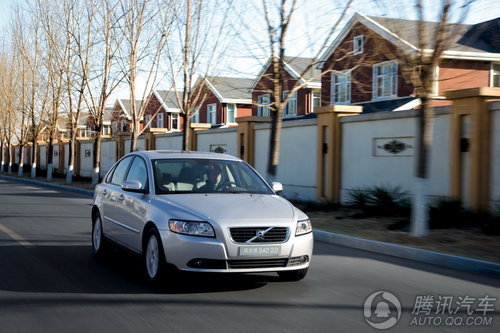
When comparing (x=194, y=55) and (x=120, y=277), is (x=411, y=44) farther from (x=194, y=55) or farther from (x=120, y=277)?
(x=194, y=55)

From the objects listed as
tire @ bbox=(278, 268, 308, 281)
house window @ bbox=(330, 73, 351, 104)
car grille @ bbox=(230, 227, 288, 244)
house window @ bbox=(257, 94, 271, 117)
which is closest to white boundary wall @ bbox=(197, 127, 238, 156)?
house window @ bbox=(330, 73, 351, 104)

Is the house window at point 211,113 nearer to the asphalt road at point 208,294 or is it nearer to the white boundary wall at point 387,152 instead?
the white boundary wall at point 387,152

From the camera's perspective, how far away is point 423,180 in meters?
10.7

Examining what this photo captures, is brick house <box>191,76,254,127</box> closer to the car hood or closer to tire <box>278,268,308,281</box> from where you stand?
the car hood

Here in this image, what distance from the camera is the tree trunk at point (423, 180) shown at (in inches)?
420

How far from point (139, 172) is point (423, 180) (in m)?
5.23

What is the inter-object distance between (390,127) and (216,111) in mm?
36421

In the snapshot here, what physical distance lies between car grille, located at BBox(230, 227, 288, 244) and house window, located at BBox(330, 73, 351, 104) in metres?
25.3

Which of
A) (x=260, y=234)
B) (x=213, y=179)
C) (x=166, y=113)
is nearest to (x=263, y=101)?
(x=166, y=113)

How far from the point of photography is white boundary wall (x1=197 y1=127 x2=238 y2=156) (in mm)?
22922

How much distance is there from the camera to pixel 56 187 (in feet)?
98.8

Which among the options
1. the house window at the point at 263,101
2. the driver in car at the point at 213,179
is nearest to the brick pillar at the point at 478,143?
the driver in car at the point at 213,179


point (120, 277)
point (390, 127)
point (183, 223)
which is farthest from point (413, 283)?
point (390, 127)

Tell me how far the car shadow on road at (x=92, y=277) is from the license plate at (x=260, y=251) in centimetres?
31
